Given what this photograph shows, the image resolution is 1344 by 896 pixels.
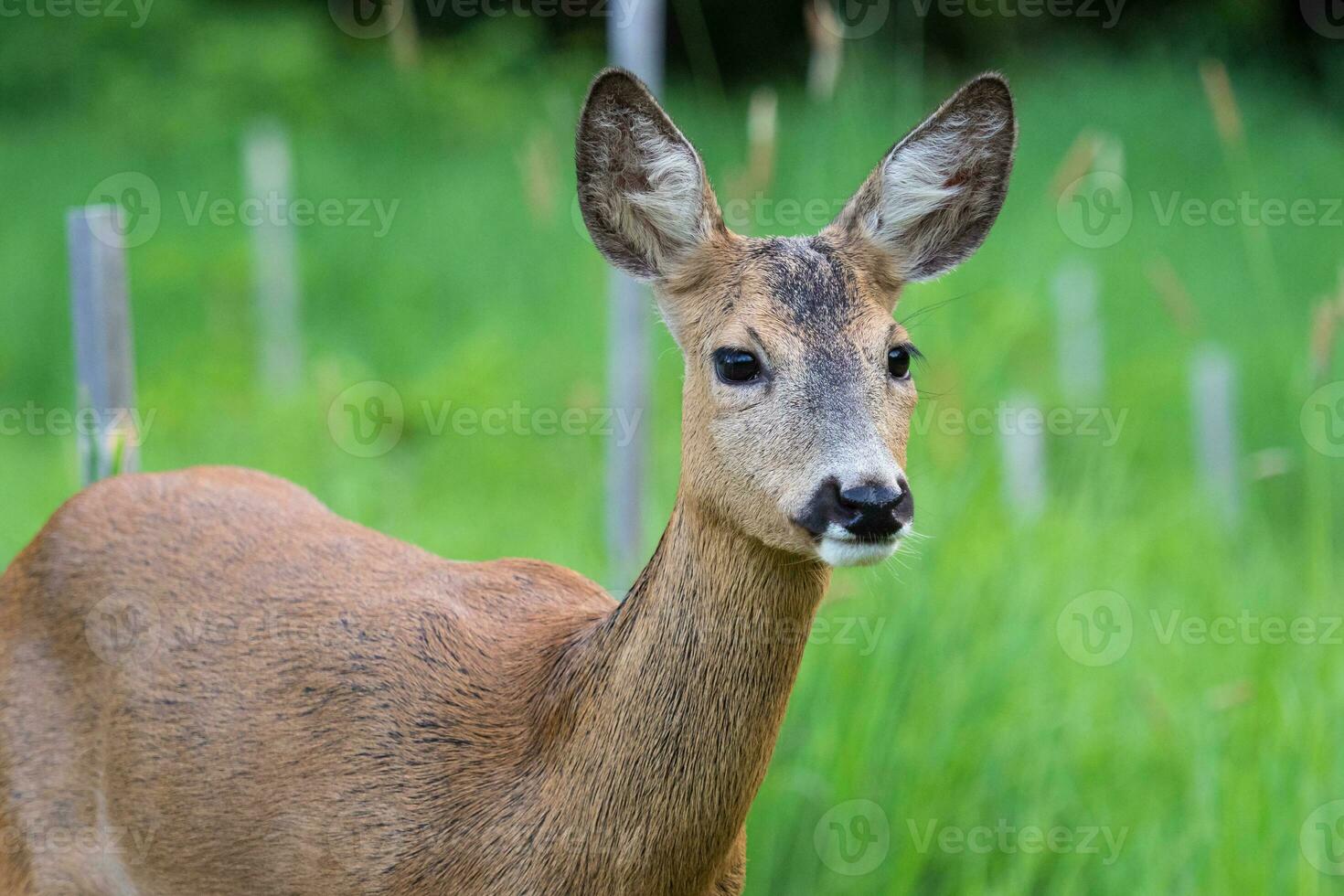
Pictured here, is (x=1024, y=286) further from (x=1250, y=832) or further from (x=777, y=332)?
(x=777, y=332)

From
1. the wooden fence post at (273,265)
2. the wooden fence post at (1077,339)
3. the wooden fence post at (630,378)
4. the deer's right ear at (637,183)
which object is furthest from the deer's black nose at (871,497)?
the wooden fence post at (273,265)

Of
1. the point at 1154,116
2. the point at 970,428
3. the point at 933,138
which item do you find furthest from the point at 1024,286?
the point at 1154,116

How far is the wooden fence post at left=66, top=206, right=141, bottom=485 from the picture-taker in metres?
4.07

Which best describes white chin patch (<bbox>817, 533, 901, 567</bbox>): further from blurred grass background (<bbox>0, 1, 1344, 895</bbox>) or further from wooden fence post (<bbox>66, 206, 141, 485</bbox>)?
wooden fence post (<bbox>66, 206, 141, 485</bbox>)

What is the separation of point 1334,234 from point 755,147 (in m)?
8.22

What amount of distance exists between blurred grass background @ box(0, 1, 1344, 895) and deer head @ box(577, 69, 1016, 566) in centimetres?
27

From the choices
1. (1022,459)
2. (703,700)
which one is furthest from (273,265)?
(703,700)

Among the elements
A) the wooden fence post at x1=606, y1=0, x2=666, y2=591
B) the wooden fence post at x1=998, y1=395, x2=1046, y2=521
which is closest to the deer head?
the wooden fence post at x1=998, y1=395, x2=1046, y2=521

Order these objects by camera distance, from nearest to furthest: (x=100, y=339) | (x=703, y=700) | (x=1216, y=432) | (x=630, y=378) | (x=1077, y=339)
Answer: (x=703, y=700)
(x=100, y=339)
(x=630, y=378)
(x=1216, y=432)
(x=1077, y=339)

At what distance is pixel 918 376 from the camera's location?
5301mm

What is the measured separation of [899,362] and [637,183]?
65 centimetres

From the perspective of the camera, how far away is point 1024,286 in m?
6.14

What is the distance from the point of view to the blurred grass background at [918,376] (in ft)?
14.5

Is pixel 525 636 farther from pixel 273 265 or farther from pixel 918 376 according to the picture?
pixel 273 265
